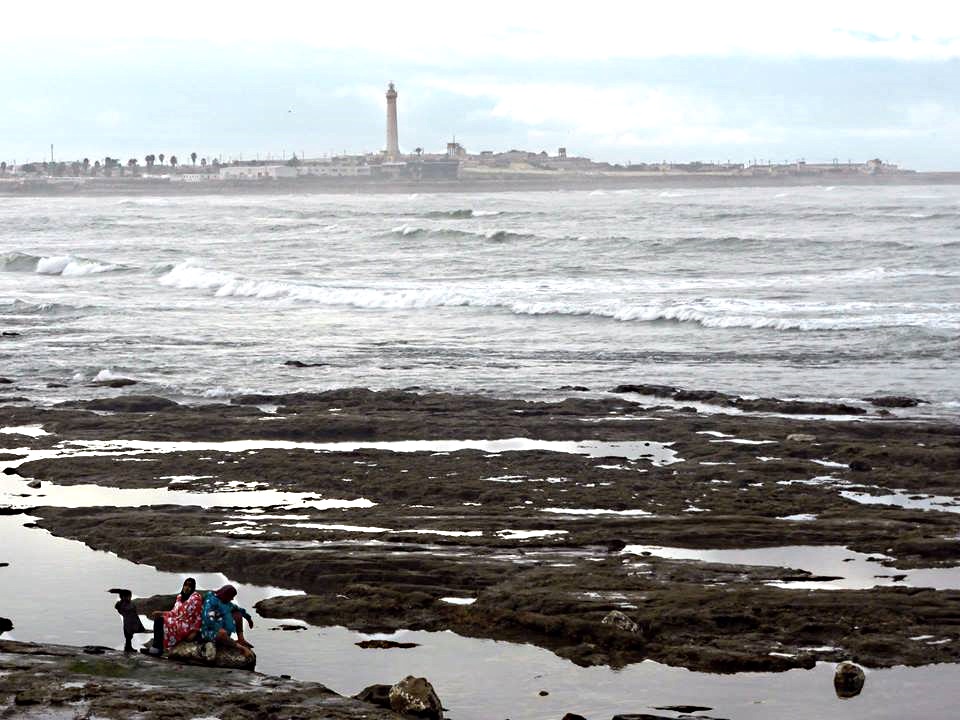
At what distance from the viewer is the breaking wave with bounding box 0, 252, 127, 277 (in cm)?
6006

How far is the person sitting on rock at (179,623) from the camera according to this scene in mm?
11047

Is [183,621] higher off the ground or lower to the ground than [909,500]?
higher

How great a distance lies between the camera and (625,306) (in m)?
39.7

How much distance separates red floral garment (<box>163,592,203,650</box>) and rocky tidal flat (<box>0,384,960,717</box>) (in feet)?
4.36

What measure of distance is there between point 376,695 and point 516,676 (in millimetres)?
1234

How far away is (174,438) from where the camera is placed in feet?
67.3

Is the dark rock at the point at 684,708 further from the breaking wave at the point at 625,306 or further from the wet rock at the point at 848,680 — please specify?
the breaking wave at the point at 625,306

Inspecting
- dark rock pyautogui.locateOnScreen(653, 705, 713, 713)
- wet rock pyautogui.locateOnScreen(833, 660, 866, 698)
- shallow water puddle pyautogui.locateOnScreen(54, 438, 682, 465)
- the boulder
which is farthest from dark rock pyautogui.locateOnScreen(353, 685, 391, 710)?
shallow water puddle pyautogui.locateOnScreen(54, 438, 682, 465)

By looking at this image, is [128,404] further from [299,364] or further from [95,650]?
[95,650]

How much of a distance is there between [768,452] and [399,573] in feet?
23.4

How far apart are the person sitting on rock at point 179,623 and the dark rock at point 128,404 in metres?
12.4

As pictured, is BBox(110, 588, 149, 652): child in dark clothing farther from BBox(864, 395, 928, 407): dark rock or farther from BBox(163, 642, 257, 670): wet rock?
BBox(864, 395, 928, 407): dark rock

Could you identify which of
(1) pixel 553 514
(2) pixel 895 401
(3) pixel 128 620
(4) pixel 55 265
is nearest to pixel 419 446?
(1) pixel 553 514

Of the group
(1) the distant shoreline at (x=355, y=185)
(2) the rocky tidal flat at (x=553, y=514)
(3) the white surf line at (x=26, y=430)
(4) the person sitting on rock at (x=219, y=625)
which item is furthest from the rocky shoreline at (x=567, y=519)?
(1) the distant shoreline at (x=355, y=185)
